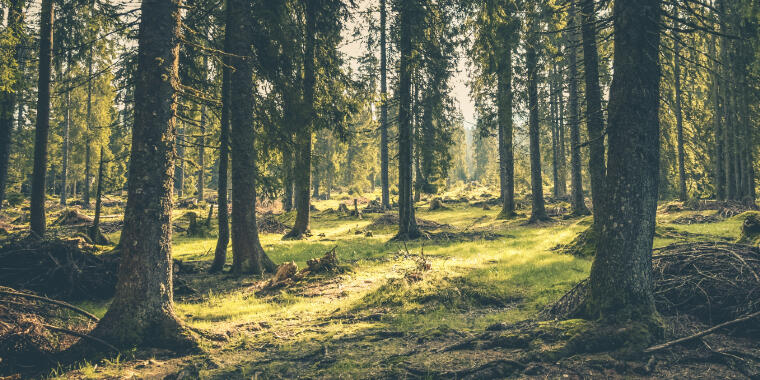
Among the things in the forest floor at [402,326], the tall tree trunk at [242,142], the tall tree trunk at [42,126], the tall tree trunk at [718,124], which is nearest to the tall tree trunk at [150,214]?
the forest floor at [402,326]

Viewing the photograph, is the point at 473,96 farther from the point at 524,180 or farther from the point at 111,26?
the point at 111,26

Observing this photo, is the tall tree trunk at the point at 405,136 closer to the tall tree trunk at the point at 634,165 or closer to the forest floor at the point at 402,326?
the forest floor at the point at 402,326

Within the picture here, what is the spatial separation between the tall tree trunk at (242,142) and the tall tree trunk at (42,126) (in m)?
6.23

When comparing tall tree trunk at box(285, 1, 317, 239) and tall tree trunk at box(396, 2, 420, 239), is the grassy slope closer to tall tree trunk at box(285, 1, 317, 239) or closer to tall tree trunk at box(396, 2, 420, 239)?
tall tree trunk at box(285, 1, 317, 239)

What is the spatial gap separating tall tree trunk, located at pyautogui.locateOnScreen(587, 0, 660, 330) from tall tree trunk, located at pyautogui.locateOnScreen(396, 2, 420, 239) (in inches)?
437

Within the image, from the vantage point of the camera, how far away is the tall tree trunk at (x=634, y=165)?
4988 mm

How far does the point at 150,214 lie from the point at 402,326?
4.09 meters

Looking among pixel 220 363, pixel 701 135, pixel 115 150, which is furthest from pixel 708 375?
pixel 115 150

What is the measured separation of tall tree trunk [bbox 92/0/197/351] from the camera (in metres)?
5.29

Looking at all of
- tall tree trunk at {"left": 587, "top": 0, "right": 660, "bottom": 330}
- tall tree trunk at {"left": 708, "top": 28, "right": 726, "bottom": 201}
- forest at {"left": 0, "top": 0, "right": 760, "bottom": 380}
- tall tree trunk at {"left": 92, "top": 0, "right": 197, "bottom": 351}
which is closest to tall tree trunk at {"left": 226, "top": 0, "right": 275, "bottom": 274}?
forest at {"left": 0, "top": 0, "right": 760, "bottom": 380}

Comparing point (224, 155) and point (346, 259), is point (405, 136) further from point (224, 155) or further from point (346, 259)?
point (224, 155)

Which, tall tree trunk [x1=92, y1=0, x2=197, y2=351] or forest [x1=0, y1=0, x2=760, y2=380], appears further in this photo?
tall tree trunk [x1=92, y1=0, x2=197, y2=351]

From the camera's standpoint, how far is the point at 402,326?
6.31 m

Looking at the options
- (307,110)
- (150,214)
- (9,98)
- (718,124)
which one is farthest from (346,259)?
(718,124)
